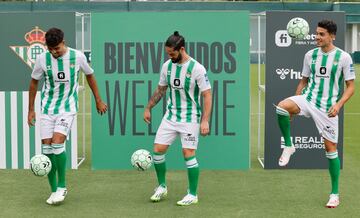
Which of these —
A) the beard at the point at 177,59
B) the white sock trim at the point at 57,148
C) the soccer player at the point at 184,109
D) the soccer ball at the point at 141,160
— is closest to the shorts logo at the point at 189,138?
the soccer player at the point at 184,109

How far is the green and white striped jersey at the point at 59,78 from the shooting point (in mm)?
7426

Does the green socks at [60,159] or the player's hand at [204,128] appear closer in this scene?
the player's hand at [204,128]

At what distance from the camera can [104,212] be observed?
23.4 feet

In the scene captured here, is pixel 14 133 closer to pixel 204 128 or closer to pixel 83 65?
pixel 83 65

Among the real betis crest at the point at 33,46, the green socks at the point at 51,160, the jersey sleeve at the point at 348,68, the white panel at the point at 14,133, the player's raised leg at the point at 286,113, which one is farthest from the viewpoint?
the white panel at the point at 14,133

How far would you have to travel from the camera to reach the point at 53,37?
23.2ft

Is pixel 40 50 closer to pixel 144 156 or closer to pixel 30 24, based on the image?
pixel 30 24

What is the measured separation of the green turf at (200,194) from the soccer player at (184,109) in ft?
1.17

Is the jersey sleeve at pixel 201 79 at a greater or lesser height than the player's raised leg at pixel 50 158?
greater

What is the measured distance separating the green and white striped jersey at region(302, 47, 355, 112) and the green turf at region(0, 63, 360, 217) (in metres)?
1.11

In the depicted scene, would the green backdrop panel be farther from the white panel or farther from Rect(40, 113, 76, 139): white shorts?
Rect(40, 113, 76, 139): white shorts

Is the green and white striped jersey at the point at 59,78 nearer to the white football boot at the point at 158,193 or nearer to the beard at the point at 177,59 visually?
the beard at the point at 177,59

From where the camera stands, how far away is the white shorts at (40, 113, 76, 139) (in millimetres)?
7434

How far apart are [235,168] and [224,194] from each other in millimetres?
1582
